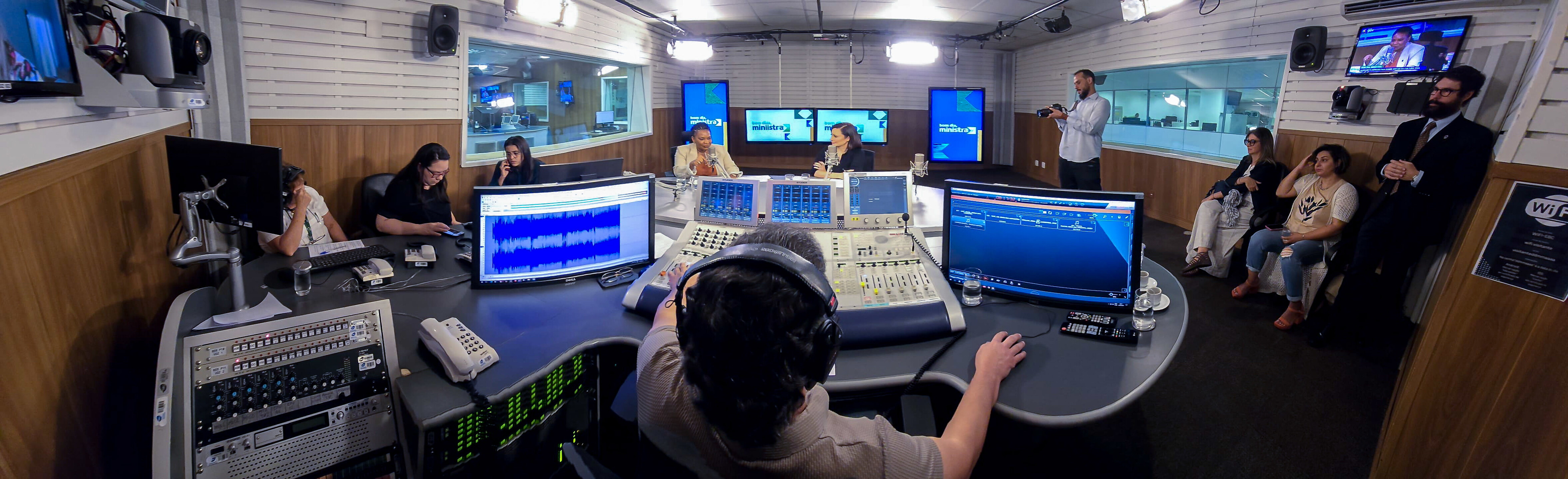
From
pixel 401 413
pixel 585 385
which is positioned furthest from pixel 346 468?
pixel 585 385

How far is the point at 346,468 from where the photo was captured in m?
1.53

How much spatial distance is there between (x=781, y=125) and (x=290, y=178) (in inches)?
325

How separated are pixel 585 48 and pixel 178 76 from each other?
465 cm

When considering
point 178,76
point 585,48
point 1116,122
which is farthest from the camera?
point 1116,122

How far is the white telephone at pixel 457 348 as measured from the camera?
1552 mm

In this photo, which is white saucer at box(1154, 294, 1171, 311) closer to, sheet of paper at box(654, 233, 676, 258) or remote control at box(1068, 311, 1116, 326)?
remote control at box(1068, 311, 1116, 326)

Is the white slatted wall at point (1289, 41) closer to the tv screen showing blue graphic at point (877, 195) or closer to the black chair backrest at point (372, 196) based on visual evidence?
the tv screen showing blue graphic at point (877, 195)

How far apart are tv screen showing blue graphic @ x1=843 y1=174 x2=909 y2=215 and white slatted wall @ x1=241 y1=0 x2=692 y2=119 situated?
3.69 meters

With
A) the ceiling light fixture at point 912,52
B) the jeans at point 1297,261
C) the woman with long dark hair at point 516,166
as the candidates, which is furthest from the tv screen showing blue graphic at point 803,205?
the ceiling light fixture at point 912,52

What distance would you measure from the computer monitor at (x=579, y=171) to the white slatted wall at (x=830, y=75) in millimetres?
7404

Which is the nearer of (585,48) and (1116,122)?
(585,48)

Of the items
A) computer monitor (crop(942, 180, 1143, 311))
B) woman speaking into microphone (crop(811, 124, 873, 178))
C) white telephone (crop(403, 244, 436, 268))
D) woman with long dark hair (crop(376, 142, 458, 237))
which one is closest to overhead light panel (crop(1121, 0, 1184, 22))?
woman speaking into microphone (crop(811, 124, 873, 178))

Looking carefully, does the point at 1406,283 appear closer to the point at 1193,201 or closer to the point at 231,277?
the point at 1193,201

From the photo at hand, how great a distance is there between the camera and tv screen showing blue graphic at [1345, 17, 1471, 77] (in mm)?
3795
